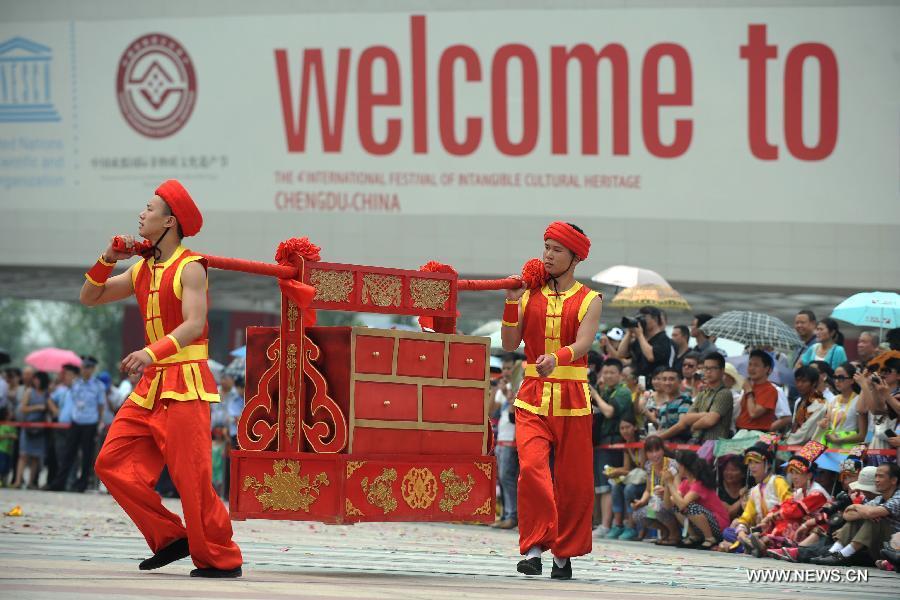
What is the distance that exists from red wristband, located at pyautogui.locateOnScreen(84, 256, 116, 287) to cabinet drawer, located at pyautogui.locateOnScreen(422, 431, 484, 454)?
74.3 inches

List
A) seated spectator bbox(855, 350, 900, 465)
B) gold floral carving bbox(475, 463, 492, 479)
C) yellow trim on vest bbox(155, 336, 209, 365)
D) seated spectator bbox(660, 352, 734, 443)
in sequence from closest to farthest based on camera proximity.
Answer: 1. yellow trim on vest bbox(155, 336, 209, 365)
2. gold floral carving bbox(475, 463, 492, 479)
3. seated spectator bbox(855, 350, 900, 465)
4. seated spectator bbox(660, 352, 734, 443)

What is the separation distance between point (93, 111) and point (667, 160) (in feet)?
36.0

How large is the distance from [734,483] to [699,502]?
0.32m

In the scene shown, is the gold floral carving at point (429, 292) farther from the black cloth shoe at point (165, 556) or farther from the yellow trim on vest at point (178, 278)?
the black cloth shoe at point (165, 556)

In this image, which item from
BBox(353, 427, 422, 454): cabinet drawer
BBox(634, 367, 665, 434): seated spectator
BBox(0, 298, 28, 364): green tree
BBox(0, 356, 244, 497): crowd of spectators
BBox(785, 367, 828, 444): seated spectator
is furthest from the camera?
BBox(0, 298, 28, 364): green tree

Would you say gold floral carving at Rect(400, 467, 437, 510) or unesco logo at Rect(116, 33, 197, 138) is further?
unesco logo at Rect(116, 33, 197, 138)

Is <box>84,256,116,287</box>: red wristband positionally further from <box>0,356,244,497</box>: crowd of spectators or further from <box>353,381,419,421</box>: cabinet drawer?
<box>0,356,244,497</box>: crowd of spectators

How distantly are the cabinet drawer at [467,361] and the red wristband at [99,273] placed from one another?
6.29 feet

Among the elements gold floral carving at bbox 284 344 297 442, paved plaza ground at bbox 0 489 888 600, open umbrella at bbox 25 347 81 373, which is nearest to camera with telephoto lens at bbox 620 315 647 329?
paved plaza ground at bbox 0 489 888 600

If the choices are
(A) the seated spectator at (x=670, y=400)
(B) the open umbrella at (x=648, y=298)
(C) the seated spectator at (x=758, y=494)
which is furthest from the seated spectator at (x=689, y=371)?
(B) the open umbrella at (x=648, y=298)

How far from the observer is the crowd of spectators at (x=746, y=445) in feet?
36.2

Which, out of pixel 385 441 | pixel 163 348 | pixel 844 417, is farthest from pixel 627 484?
pixel 163 348

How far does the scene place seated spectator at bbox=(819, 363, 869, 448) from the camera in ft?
38.4

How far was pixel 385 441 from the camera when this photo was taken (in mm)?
8336
